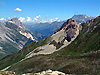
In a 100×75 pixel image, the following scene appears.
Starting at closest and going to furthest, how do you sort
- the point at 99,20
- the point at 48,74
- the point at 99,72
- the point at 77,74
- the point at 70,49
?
1. the point at 48,74
2. the point at 99,72
3. the point at 77,74
4. the point at 70,49
5. the point at 99,20

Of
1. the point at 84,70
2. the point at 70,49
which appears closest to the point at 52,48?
the point at 70,49

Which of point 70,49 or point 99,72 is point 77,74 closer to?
point 99,72

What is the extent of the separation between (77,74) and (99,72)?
7135 mm

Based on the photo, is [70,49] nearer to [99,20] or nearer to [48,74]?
[99,20]

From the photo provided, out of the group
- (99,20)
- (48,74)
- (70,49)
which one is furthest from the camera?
(99,20)

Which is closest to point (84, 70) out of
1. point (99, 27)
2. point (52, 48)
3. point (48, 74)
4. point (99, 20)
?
point (48, 74)

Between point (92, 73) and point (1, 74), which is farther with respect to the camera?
point (92, 73)

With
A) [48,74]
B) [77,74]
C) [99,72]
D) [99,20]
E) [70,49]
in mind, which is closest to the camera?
[48,74]

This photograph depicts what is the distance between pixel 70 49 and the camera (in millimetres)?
159750

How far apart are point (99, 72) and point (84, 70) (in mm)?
5715

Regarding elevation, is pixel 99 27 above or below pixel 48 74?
above

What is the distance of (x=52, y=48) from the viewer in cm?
19700

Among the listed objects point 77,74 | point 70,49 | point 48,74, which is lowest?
point 77,74

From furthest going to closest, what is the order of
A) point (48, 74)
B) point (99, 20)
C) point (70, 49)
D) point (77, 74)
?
point (99, 20), point (70, 49), point (77, 74), point (48, 74)
